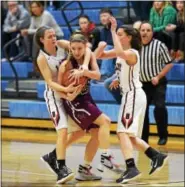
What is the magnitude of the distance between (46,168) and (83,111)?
1160 millimetres

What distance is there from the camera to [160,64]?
8945mm

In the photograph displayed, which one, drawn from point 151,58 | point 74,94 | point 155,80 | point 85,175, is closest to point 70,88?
point 74,94

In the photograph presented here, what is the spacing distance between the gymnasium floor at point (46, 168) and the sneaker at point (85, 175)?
93 mm

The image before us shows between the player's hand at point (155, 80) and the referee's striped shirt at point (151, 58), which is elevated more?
the referee's striped shirt at point (151, 58)

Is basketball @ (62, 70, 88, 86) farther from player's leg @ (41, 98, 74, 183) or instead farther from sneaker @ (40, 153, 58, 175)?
sneaker @ (40, 153, 58, 175)

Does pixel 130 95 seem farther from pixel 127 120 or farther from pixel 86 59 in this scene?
pixel 86 59

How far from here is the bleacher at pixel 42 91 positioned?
413 inches

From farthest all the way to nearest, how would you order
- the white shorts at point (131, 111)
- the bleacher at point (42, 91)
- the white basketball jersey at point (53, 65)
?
the bleacher at point (42, 91) → the white shorts at point (131, 111) → the white basketball jersey at point (53, 65)

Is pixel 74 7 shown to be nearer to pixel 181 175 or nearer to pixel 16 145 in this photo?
pixel 16 145

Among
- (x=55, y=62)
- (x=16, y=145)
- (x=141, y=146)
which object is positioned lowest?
(x=16, y=145)

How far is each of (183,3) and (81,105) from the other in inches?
181

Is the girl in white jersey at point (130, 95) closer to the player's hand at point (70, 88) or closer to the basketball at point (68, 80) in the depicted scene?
the basketball at point (68, 80)

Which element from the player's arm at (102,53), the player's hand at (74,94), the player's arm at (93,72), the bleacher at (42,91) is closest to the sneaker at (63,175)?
the player's hand at (74,94)

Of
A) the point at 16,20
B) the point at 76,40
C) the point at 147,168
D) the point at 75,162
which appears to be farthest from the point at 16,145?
the point at 16,20
